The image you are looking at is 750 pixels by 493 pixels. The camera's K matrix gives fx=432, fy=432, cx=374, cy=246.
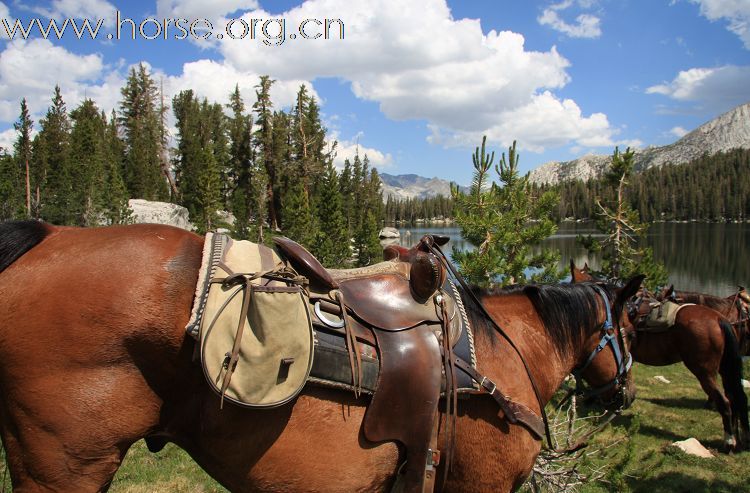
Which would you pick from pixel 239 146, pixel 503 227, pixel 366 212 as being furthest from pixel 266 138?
pixel 503 227

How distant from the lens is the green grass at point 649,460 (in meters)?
4.32

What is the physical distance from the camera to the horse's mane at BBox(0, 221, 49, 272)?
71.4 inches

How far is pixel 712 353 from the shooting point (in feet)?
24.7

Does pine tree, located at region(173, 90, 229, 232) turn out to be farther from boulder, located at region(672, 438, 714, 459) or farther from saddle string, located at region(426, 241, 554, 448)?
saddle string, located at region(426, 241, 554, 448)

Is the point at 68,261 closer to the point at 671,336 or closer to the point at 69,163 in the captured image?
the point at 671,336

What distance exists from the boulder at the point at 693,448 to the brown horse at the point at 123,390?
748 cm

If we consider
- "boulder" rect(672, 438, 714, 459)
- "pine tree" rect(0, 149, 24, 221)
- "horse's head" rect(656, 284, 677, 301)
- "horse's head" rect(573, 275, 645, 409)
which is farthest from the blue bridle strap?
"pine tree" rect(0, 149, 24, 221)

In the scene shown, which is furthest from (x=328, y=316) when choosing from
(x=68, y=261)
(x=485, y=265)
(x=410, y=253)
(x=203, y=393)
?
(x=485, y=265)

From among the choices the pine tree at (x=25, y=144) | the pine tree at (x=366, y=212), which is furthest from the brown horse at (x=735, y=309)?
the pine tree at (x=25, y=144)

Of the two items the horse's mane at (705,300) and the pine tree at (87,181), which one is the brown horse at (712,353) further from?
the pine tree at (87,181)

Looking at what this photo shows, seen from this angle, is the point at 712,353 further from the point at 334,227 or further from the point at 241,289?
the point at 334,227

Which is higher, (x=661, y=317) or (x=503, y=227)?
(x=503, y=227)

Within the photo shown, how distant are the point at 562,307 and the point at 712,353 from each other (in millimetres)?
6554

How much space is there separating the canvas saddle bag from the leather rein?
890mm
